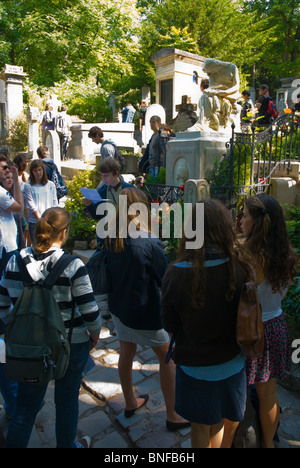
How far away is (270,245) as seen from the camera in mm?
2178

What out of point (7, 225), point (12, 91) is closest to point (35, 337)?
point (7, 225)

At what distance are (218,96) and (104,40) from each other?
20.1 m

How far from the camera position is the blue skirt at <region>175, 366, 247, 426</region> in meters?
1.87

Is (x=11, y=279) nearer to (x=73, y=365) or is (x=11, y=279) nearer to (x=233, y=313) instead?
(x=73, y=365)

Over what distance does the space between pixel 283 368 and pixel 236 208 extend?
184 inches

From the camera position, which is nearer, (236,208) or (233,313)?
(233,313)

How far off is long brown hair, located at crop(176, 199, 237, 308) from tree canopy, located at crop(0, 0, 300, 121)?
2251 cm

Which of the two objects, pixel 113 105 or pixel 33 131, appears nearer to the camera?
pixel 33 131

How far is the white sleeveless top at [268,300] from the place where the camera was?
220 centimetres

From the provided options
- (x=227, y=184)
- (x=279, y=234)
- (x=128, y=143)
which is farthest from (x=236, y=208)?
(x=128, y=143)

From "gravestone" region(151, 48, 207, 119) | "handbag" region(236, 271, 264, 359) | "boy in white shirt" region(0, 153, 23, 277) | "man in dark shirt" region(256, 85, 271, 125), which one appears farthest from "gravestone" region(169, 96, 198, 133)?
"handbag" region(236, 271, 264, 359)

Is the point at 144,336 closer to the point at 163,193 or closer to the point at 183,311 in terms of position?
the point at 183,311

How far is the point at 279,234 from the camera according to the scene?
2.19m

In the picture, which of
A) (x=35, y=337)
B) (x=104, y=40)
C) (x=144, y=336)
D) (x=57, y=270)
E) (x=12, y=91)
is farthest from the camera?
(x=104, y=40)
